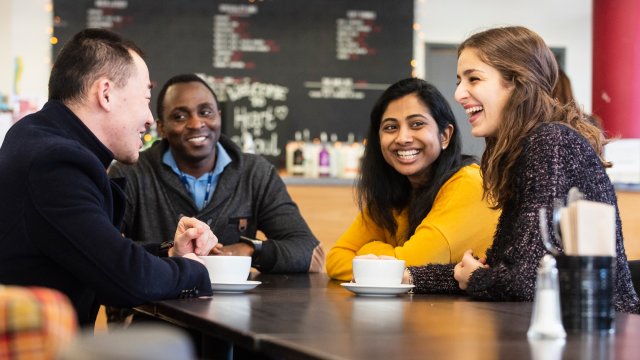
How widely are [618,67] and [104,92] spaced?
3.77 meters

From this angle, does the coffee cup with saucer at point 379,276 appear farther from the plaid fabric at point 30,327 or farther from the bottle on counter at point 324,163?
the bottle on counter at point 324,163

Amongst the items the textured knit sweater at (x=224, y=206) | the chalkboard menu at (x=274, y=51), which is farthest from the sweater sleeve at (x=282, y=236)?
the chalkboard menu at (x=274, y=51)

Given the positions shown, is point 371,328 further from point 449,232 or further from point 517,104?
point 449,232

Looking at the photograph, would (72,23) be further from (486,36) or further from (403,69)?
(486,36)

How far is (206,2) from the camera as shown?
22.6 feet

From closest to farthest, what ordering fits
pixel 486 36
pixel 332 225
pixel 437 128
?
pixel 486 36
pixel 437 128
pixel 332 225

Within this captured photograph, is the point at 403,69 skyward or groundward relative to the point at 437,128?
skyward

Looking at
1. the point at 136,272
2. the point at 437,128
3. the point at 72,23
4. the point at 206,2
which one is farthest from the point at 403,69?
the point at 136,272

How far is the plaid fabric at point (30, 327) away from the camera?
690 mm

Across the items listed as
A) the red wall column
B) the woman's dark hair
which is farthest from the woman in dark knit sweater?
the red wall column

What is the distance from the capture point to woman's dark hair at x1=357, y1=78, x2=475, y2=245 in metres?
3.01

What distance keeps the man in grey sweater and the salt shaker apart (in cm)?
178

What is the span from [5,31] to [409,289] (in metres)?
5.69

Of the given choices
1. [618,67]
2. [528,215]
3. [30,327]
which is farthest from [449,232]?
[618,67]
